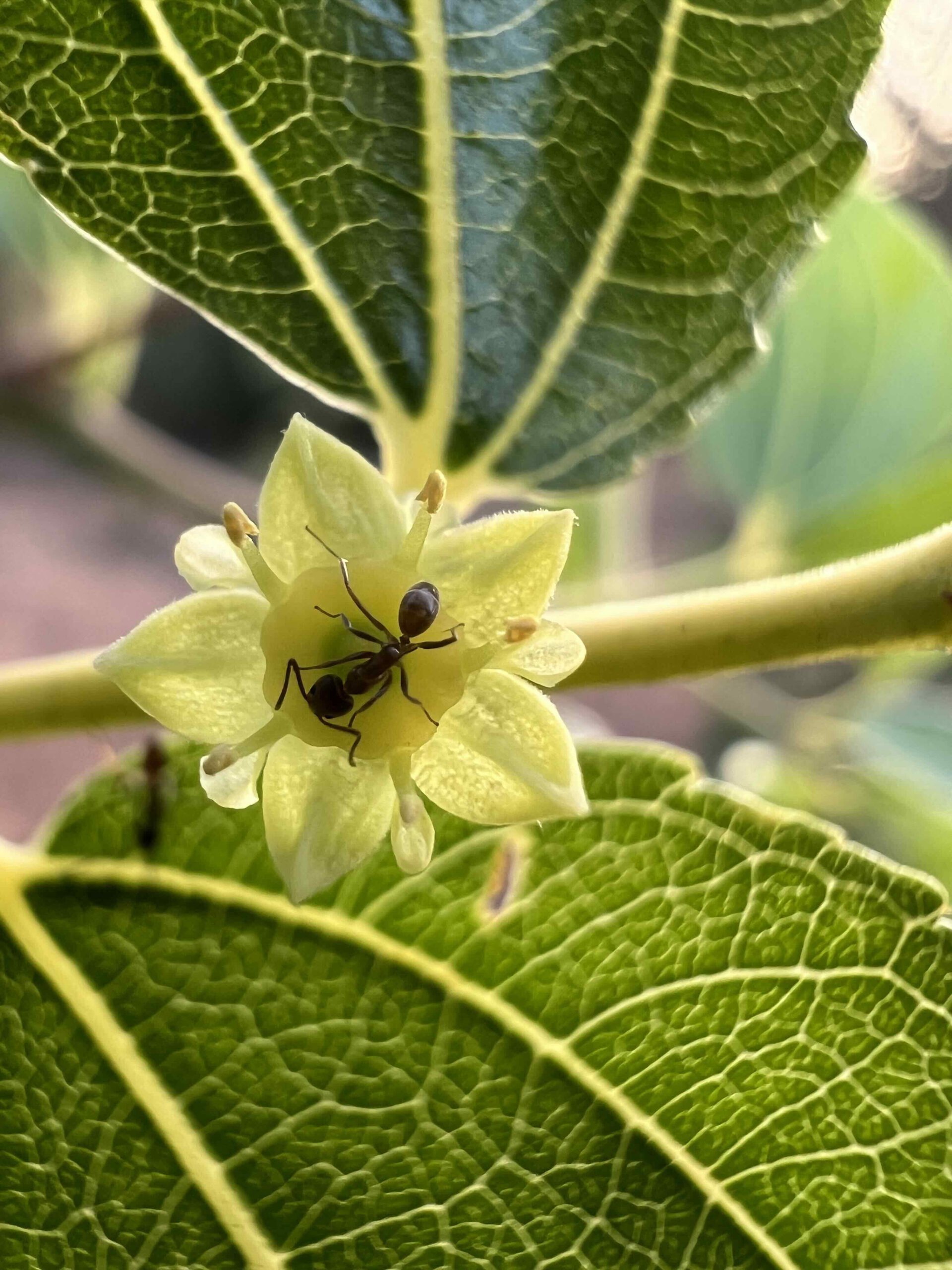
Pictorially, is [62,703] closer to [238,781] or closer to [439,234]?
[238,781]

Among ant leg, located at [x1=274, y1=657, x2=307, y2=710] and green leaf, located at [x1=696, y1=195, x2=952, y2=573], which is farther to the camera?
green leaf, located at [x1=696, y1=195, x2=952, y2=573]

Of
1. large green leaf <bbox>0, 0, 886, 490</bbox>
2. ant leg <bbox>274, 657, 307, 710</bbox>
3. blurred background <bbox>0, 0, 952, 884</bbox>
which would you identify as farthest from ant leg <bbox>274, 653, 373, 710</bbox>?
blurred background <bbox>0, 0, 952, 884</bbox>

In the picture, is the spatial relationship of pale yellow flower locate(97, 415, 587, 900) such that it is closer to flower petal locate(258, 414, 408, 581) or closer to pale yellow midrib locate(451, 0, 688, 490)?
flower petal locate(258, 414, 408, 581)

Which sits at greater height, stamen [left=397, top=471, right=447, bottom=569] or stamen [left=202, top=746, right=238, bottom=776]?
stamen [left=397, top=471, right=447, bottom=569]

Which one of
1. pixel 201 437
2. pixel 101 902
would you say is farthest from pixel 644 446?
pixel 201 437

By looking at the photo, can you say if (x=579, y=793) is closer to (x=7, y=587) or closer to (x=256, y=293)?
(x=256, y=293)

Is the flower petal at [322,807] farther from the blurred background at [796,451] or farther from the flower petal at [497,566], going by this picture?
the blurred background at [796,451]

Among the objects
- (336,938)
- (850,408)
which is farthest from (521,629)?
(850,408)
